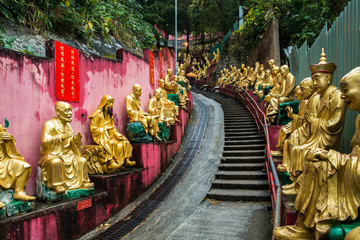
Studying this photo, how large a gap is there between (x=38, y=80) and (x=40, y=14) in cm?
316

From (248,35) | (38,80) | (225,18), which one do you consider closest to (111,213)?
(38,80)

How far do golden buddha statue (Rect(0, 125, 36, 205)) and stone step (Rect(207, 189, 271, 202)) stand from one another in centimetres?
362

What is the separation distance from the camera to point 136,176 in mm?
6336

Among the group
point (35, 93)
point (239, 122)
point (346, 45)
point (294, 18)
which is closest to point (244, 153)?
point (239, 122)

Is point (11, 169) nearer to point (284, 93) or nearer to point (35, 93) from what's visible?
point (35, 93)

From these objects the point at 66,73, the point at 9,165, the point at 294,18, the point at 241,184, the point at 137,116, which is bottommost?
the point at 241,184

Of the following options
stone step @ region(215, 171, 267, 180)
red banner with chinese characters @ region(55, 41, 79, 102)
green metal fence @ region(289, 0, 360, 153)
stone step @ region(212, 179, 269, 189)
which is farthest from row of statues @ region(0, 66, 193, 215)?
green metal fence @ region(289, 0, 360, 153)

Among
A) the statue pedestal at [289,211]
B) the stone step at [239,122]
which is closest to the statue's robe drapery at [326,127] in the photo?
the statue pedestal at [289,211]

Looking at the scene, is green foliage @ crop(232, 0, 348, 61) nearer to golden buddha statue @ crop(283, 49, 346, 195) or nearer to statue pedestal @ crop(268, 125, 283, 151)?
statue pedestal @ crop(268, 125, 283, 151)

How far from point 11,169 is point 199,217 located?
3168mm

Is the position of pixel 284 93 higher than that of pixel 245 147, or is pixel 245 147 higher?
pixel 284 93

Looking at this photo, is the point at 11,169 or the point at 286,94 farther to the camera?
the point at 286,94

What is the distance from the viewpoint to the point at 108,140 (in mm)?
5992

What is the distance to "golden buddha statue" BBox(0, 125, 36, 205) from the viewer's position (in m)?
3.99
